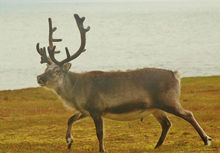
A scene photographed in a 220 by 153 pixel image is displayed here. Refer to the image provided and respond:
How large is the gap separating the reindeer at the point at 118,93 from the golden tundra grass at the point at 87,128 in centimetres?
121

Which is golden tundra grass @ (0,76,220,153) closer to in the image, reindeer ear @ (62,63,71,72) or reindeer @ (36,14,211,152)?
reindeer @ (36,14,211,152)

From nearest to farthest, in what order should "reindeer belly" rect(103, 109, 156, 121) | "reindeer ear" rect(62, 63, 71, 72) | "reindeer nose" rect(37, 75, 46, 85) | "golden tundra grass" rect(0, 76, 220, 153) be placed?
"reindeer belly" rect(103, 109, 156, 121)
"reindeer nose" rect(37, 75, 46, 85)
"reindeer ear" rect(62, 63, 71, 72)
"golden tundra grass" rect(0, 76, 220, 153)

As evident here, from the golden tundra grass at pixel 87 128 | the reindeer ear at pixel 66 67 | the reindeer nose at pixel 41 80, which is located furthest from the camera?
the golden tundra grass at pixel 87 128

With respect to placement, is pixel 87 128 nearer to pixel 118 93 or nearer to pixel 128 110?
pixel 118 93

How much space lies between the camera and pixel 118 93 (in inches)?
593

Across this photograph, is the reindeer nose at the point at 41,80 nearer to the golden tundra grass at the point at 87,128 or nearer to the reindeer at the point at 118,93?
the reindeer at the point at 118,93

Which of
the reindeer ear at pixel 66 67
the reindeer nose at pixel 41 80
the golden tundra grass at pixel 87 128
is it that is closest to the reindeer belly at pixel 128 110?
the golden tundra grass at pixel 87 128

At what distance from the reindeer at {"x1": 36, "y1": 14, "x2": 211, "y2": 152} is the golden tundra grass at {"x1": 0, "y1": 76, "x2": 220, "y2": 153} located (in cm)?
121

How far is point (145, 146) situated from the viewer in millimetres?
16766

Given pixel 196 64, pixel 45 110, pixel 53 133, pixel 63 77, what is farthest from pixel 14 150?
pixel 196 64

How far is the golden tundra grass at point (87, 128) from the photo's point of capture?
647 inches

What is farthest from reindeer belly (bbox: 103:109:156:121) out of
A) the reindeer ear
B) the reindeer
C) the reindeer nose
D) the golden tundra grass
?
the reindeer nose

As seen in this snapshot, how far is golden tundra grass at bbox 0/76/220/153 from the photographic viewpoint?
53.9 ft

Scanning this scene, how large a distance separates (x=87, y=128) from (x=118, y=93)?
29.6 ft
